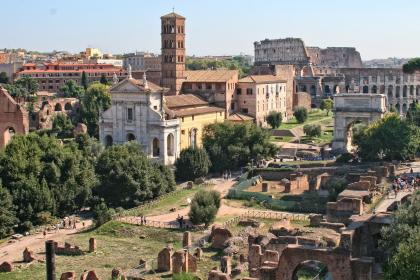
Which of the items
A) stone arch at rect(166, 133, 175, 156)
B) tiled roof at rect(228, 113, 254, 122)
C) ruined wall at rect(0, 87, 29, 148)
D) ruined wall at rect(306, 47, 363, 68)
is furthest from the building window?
ruined wall at rect(306, 47, 363, 68)

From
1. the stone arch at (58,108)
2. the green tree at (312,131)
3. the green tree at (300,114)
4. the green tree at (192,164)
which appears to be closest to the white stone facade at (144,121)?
the green tree at (192,164)

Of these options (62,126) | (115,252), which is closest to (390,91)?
(62,126)

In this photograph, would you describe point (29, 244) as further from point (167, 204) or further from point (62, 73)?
Answer: point (62, 73)

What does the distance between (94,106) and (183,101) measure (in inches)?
873

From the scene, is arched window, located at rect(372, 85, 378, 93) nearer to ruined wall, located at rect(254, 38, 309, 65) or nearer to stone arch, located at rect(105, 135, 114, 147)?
ruined wall, located at rect(254, 38, 309, 65)

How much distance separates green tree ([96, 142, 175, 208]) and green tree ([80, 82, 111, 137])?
107 feet

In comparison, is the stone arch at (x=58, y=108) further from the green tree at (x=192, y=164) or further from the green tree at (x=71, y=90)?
the green tree at (x=192, y=164)

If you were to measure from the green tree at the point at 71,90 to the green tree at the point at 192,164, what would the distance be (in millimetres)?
48501

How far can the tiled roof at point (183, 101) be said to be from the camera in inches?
2340

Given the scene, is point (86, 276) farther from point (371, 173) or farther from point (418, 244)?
point (371, 173)

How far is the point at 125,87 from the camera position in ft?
190

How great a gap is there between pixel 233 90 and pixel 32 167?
31.8 m

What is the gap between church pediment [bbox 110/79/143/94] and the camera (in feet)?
187

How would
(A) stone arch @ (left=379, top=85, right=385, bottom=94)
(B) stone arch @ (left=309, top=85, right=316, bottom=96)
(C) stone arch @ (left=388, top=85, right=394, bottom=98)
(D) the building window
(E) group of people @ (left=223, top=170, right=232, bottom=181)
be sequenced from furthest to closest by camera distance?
1. (B) stone arch @ (left=309, top=85, right=316, bottom=96)
2. (A) stone arch @ (left=379, top=85, right=385, bottom=94)
3. (C) stone arch @ (left=388, top=85, right=394, bottom=98)
4. (D) the building window
5. (E) group of people @ (left=223, top=170, right=232, bottom=181)
